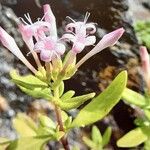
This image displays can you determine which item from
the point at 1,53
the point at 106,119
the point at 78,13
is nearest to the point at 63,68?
the point at 1,53

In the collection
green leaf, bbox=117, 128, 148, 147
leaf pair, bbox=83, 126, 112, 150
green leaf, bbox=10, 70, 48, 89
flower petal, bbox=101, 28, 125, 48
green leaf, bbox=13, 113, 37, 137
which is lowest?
leaf pair, bbox=83, 126, 112, 150

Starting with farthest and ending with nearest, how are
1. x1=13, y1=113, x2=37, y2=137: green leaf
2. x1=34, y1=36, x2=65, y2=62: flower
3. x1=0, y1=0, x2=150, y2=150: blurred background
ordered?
x1=0, y1=0, x2=150, y2=150: blurred background, x1=13, y1=113, x2=37, y2=137: green leaf, x1=34, y1=36, x2=65, y2=62: flower

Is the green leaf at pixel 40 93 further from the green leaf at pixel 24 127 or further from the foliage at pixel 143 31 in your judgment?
the foliage at pixel 143 31

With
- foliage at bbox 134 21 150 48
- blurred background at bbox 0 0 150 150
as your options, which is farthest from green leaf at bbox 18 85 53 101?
foliage at bbox 134 21 150 48

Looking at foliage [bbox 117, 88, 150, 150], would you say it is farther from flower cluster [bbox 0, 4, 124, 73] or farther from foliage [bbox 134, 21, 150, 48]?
foliage [bbox 134, 21, 150, 48]

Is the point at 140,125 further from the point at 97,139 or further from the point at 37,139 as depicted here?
the point at 37,139

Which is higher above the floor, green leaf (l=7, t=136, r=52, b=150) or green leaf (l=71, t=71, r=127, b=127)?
green leaf (l=71, t=71, r=127, b=127)

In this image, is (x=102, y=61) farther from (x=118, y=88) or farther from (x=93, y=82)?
(x=118, y=88)
